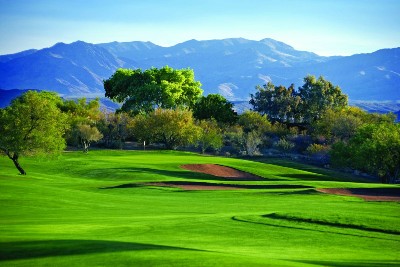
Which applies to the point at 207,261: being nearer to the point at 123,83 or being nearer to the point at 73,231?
the point at 73,231

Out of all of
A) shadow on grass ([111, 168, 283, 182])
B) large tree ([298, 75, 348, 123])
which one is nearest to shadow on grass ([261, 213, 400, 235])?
shadow on grass ([111, 168, 283, 182])

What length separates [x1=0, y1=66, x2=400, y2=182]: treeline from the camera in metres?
55.2

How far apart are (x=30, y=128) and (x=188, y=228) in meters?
33.6

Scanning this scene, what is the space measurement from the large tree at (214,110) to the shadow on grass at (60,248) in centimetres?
11151

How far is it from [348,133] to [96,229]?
9375cm

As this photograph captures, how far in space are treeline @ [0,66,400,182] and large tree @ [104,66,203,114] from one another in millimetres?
221

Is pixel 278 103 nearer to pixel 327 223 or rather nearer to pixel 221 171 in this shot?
pixel 221 171

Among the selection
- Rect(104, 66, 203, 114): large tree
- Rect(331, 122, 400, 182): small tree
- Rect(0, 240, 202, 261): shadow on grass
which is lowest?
Rect(0, 240, 202, 261): shadow on grass

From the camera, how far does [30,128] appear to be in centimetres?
5447

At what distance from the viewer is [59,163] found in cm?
6756

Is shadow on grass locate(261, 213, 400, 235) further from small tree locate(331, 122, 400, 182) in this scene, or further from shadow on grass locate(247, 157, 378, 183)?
small tree locate(331, 122, 400, 182)

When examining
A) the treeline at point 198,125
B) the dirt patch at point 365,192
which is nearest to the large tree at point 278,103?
the treeline at point 198,125

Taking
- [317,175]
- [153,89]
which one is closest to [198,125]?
[153,89]

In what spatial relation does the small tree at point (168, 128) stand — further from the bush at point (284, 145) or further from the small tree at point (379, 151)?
the small tree at point (379, 151)
